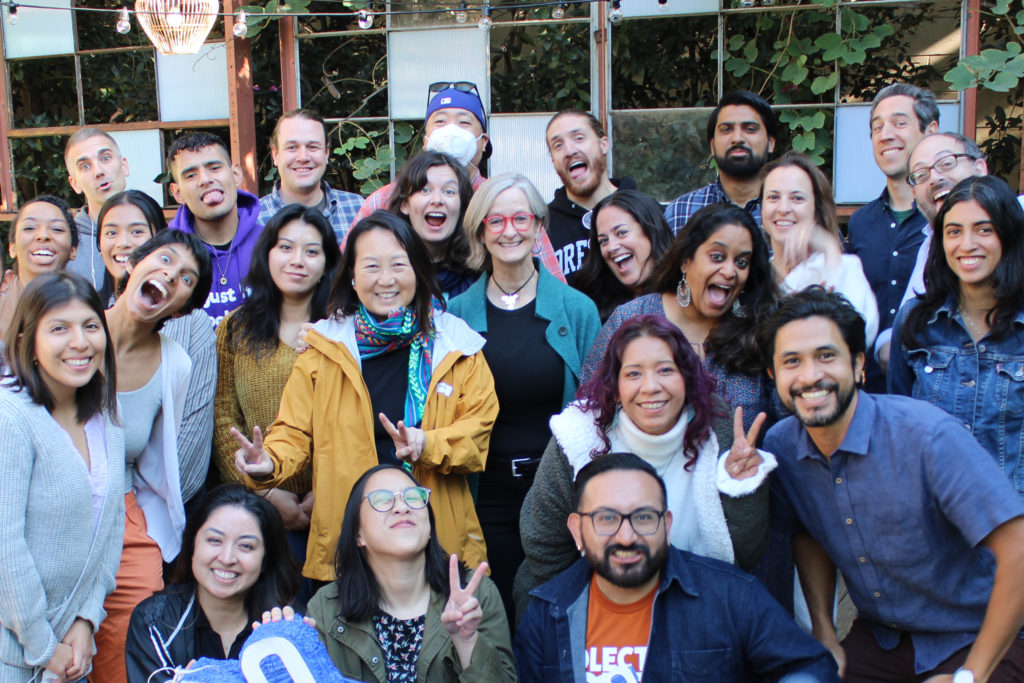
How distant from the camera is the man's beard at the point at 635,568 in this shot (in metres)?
2.70

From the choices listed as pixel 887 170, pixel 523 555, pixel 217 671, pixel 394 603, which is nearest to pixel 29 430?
pixel 217 671

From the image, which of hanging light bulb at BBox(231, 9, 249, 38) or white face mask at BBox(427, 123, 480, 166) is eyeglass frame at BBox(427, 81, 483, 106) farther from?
hanging light bulb at BBox(231, 9, 249, 38)

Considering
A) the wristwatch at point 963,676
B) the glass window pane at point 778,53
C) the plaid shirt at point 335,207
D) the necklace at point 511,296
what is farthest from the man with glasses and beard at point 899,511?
the glass window pane at point 778,53

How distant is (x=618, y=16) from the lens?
5.65m

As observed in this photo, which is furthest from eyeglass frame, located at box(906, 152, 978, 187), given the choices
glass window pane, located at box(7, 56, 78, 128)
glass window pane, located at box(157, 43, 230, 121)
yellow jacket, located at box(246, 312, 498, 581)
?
glass window pane, located at box(7, 56, 78, 128)

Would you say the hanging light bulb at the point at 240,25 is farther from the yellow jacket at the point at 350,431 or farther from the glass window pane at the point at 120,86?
the yellow jacket at the point at 350,431

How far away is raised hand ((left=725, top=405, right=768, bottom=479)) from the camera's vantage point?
9.00ft

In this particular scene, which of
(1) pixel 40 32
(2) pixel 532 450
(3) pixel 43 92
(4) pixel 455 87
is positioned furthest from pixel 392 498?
(1) pixel 40 32

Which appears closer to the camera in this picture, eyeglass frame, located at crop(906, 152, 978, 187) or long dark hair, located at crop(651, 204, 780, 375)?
long dark hair, located at crop(651, 204, 780, 375)

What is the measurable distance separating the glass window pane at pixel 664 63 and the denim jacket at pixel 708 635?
3675mm

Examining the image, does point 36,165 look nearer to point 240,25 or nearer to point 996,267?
point 240,25

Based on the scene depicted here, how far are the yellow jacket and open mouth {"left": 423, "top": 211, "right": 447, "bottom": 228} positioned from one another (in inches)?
30.6

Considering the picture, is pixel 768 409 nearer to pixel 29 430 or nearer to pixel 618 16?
pixel 29 430

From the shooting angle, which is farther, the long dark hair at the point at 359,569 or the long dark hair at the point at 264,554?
the long dark hair at the point at 264,554
